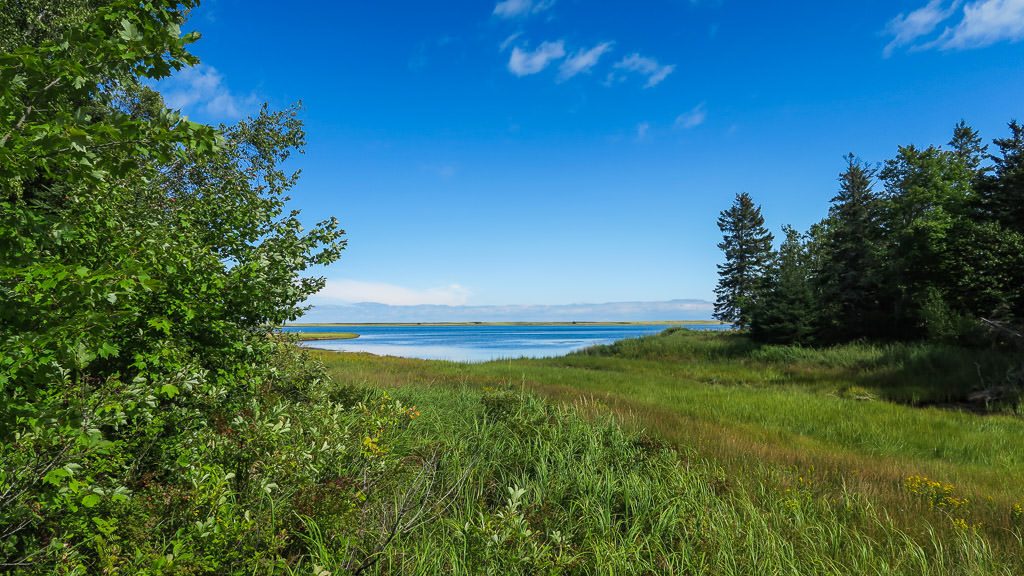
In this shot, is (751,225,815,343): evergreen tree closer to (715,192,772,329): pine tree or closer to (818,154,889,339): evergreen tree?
(818,154,889,339): evergreen tree

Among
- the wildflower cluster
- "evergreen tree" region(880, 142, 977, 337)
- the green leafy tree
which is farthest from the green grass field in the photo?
"evergreen tree" region(880, 142, 977, 337)

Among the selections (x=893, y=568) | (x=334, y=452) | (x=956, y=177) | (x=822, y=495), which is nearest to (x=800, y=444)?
(x=822, y=495)

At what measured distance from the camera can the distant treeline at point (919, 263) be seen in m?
23.4

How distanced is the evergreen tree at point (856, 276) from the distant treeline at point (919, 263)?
0.08 meters

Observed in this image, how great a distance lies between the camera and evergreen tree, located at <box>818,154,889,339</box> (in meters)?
32.6

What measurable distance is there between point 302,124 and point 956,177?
166 feet

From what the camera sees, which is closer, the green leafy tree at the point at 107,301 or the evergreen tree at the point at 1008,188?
the green leafy tree at the point at 107,301

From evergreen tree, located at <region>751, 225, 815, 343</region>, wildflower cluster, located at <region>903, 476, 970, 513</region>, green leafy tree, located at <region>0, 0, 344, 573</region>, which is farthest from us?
evergreen tree, located at <region>751, 225, 815, 343</region>

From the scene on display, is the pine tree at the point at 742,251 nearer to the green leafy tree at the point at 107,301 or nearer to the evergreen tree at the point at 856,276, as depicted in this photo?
the evergreen tree at the point at 856,276

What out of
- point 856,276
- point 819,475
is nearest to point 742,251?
point 856,276

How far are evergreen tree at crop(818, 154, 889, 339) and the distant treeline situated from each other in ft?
0.25

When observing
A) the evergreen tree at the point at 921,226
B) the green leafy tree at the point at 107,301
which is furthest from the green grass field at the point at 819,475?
the evergreen tree at the point at 921,226

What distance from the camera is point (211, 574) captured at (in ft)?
10.8

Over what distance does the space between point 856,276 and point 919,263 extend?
5.50 m
